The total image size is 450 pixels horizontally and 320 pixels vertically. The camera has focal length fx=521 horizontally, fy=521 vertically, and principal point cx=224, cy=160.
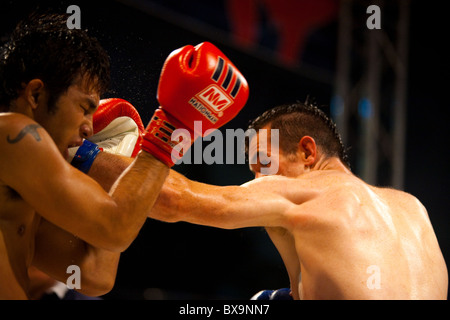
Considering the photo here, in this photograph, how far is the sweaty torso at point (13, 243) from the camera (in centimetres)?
152

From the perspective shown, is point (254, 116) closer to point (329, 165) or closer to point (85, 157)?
point (329, 165)

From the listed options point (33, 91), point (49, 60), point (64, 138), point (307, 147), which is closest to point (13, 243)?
point (64, 138)

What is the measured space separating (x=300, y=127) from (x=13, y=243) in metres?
1.32

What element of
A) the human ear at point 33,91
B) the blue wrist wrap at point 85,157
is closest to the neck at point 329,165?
the blue wrist wrap at point 85,157

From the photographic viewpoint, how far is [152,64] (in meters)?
2.24

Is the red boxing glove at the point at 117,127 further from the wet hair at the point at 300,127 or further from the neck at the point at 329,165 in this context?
the neck at the point at 329,165

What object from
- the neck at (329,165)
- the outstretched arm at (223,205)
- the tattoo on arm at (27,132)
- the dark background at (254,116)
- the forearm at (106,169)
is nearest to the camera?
the tattoo on arm at (27,132)

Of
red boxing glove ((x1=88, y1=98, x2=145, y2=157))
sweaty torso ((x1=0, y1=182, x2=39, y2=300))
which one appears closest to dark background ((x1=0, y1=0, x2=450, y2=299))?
red boxing glove ((x1=88, y1=98, x2=145, y2=157))

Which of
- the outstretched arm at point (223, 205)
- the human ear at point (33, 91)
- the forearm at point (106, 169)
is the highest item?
the human ear at point (33, 91)

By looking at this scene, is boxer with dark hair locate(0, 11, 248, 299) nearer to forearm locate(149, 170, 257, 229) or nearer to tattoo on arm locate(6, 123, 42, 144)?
tattoo on arm locate(6, 123, 42, 144)

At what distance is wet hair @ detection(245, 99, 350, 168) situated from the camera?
7.64 feet

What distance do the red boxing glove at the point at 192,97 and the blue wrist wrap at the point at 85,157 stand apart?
0.35 metres

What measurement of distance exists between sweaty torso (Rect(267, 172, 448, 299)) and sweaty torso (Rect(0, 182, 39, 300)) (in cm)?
91

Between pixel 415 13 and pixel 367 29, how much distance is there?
134cm
